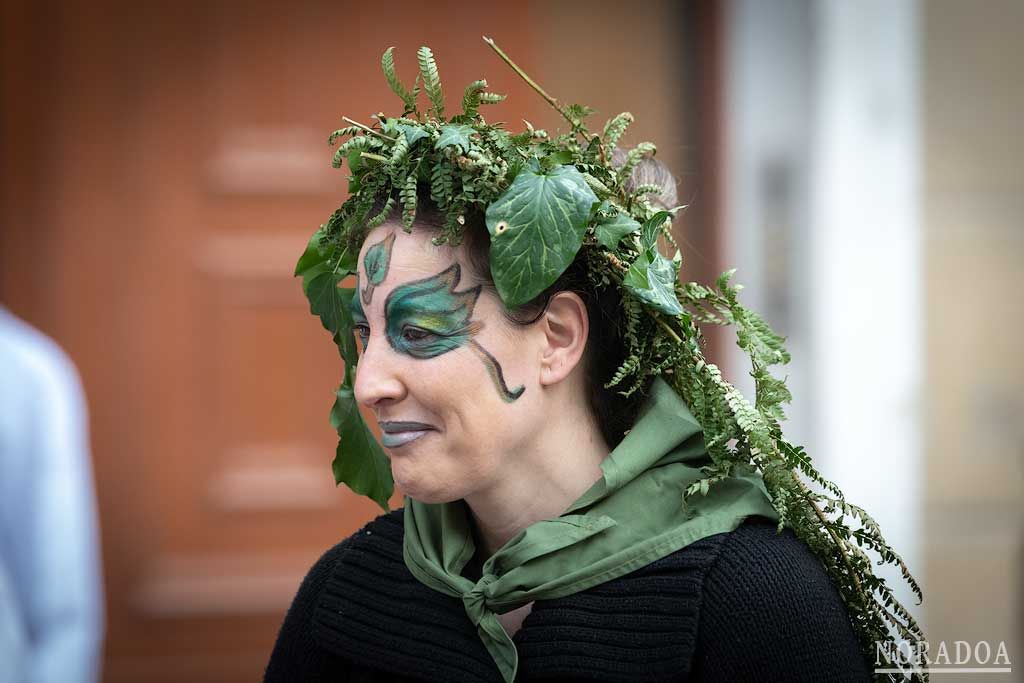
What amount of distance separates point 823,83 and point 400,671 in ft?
8.78

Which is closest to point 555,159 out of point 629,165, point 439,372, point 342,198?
point 629,165

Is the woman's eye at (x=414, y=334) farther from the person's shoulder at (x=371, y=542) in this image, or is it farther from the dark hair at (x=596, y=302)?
the person's shoulder at (x=371, y=542)

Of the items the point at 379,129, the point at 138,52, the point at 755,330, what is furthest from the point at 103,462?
the point at 755,330

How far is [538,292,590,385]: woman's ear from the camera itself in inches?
67.4

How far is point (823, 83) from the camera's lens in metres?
3.74

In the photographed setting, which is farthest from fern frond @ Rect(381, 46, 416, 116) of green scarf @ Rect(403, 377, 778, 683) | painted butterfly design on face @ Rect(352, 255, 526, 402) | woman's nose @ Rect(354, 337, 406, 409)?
green scarf @ Rect(403, 377, 778, 683)

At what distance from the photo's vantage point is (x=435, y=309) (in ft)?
5.39

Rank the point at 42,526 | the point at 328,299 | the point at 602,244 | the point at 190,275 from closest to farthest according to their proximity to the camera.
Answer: the point at 602,244
the point at 328,299
the point at 42,526
the point at 190,275

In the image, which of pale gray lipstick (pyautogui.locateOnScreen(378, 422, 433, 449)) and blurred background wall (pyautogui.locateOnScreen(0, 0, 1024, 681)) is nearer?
pale gray lipstick (pyautogui.locateOnScreen(378, 422, 433, 449))

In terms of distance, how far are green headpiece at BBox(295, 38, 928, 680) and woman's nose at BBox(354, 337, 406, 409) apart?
0.59 ft

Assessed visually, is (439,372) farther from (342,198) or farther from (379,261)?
(342,198)

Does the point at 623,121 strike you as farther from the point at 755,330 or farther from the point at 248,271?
the point at 248,271

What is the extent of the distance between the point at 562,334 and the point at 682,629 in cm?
46

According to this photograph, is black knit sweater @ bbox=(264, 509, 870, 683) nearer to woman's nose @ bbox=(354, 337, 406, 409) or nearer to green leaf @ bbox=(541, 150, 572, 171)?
woman's nose @ bbox=(354, 337, 406, 409)
